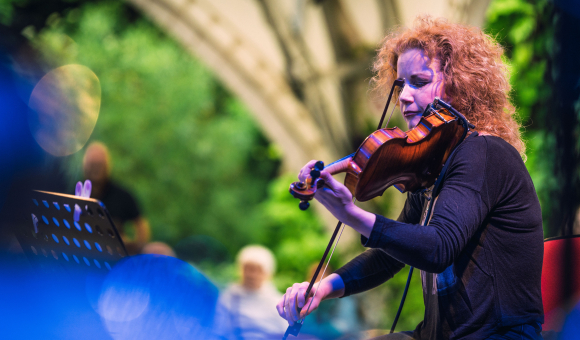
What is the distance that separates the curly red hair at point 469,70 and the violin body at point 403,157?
5.0 inches

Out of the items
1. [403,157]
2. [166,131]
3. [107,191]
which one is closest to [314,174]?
[403,157]

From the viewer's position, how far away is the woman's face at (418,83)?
1293mm

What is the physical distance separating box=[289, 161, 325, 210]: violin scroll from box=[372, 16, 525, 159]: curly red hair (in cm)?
55

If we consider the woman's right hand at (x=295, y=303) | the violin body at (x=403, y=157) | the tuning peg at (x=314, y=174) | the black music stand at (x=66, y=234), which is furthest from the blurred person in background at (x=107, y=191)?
the tuning peg at (x=314, y=174)

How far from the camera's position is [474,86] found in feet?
4.30

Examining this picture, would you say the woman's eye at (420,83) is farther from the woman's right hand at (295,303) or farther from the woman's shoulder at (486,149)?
the woman's right hand at (295,303)

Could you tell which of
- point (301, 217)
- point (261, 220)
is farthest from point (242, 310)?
point (261, 220)

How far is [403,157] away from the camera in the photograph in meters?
1.15

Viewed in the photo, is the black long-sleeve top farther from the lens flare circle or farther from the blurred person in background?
→ the blurred person in background

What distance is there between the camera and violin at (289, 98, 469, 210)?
109cm

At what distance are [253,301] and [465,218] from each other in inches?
107

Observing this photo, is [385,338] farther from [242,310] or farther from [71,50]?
[71,50]

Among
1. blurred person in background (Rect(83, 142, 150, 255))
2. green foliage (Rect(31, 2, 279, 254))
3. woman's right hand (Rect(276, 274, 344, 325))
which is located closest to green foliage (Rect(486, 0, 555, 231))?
woman's right hand (Rect(276, 274, 344, 325))

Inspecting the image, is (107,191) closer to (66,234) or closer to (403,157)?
(66,234)
